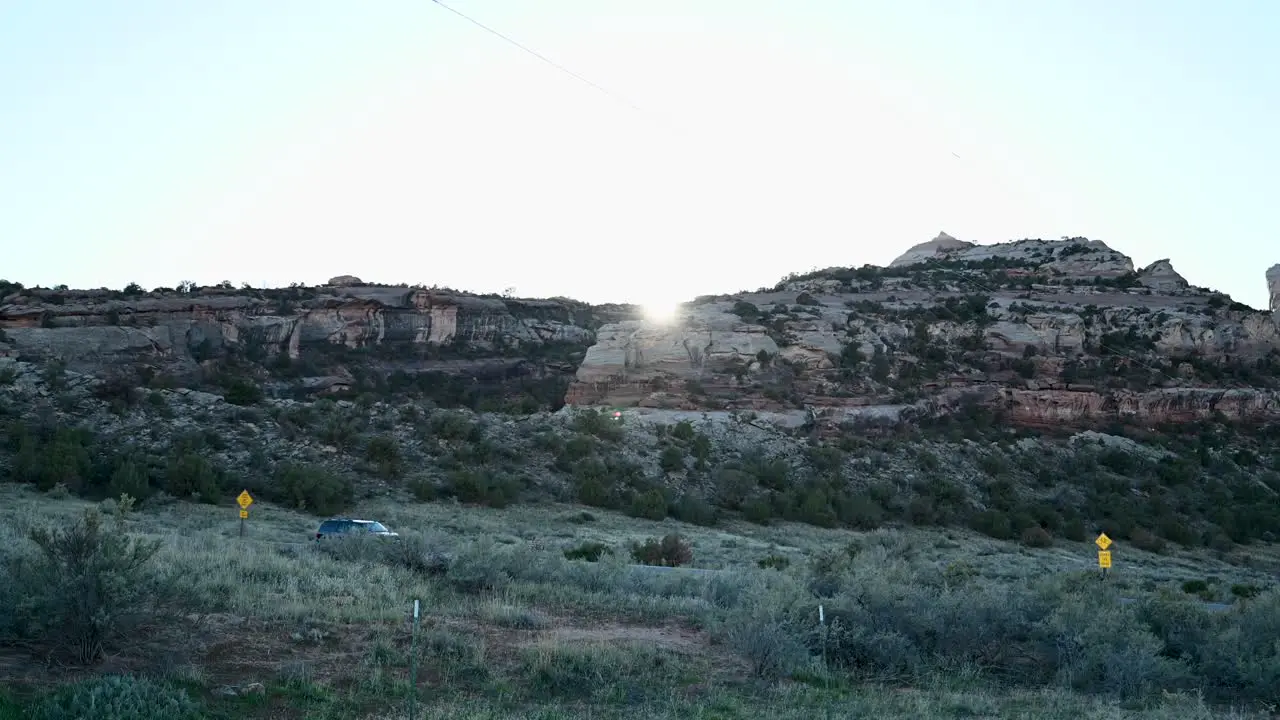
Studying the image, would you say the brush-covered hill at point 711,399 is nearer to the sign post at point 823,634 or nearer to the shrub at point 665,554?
the shrub at point 665,554

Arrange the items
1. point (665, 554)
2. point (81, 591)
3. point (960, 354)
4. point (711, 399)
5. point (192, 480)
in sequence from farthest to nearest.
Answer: point (960, 354) < point (711, 399) < point (192, 480) < point (665, 554) < point (81, 591)

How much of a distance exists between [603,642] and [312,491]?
77.5ft

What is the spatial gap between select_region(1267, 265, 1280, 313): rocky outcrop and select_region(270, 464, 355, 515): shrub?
6133cm

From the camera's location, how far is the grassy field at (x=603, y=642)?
10359mm

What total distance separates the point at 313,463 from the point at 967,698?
99.8 ft

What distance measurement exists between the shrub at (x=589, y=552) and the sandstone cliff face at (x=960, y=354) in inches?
938

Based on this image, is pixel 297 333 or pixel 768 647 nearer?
pixel 768 647

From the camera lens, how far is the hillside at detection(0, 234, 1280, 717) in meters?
13.1

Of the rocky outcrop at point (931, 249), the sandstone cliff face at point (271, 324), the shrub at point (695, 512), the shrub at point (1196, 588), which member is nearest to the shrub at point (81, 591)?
the shrub at point (1196, 588)

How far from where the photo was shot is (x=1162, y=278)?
7119cm

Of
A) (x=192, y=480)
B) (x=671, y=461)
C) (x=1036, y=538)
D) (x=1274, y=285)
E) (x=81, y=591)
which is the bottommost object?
(x=1036, y=538)

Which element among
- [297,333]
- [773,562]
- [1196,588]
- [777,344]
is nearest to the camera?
[773,562]

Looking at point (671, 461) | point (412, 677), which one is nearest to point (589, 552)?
point (412, 677)

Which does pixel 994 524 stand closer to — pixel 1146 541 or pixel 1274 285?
pixel 1146 541
